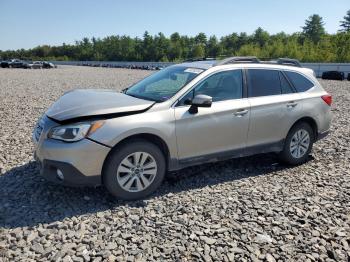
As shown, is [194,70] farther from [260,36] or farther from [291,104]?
[260,36]

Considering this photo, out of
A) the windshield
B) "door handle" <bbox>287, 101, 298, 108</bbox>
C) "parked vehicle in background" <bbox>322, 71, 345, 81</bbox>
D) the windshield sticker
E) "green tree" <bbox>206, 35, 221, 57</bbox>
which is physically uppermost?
"green tree" <bbox>206, 35, 221, 57</bbox>

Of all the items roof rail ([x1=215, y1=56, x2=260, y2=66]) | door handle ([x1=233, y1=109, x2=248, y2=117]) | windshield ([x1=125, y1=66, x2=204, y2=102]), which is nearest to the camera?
windshield ([x1=125, y1=66, x2=204, y2=102])

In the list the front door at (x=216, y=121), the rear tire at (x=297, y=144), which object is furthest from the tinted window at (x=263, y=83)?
the rear tire at (x=297, y=144)

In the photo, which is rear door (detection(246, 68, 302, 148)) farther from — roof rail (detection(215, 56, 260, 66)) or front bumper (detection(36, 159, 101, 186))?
front bumper (detection(36, 159, 101, 186))

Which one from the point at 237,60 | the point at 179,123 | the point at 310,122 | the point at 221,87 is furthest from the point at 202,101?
the point at 310,122

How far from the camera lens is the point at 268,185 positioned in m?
5.16

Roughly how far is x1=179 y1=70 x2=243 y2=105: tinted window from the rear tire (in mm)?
1360

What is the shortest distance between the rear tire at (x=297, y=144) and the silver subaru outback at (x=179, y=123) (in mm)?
18

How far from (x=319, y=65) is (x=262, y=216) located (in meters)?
42.3

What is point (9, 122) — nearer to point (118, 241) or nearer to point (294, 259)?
point (118, 241)

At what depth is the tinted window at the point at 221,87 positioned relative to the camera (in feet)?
16.0

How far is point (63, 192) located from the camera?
462 centimetres

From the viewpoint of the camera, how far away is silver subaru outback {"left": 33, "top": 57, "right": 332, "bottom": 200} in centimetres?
409

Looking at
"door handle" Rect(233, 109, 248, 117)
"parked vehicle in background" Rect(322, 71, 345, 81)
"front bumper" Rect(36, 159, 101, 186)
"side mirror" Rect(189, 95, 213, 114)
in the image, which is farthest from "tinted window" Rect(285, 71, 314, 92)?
"parked vehicle in background" Rect(322, 71, 345, 81)
